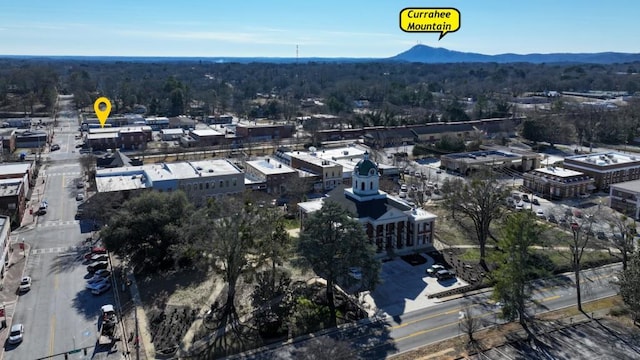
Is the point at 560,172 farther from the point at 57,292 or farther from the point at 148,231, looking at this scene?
the point at 57,292

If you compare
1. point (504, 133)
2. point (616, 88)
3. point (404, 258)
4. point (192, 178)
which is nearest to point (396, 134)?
point (504, 133)

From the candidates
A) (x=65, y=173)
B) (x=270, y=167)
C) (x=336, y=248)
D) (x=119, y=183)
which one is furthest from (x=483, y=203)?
(x=65, y=173)

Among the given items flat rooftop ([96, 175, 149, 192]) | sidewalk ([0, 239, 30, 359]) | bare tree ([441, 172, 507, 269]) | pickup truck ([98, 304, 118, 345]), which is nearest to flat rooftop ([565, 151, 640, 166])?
bare tree ([441, 172, 507, 269])

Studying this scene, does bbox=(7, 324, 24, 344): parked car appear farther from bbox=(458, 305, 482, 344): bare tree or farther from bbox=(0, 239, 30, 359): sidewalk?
bbox=(458, 305, 482, 344): bare tree

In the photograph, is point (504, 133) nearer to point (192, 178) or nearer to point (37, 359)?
point (192, 178)

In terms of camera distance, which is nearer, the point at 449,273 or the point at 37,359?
the point at 37,359

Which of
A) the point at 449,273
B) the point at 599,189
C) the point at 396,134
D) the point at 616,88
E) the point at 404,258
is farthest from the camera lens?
the point at 616,88
